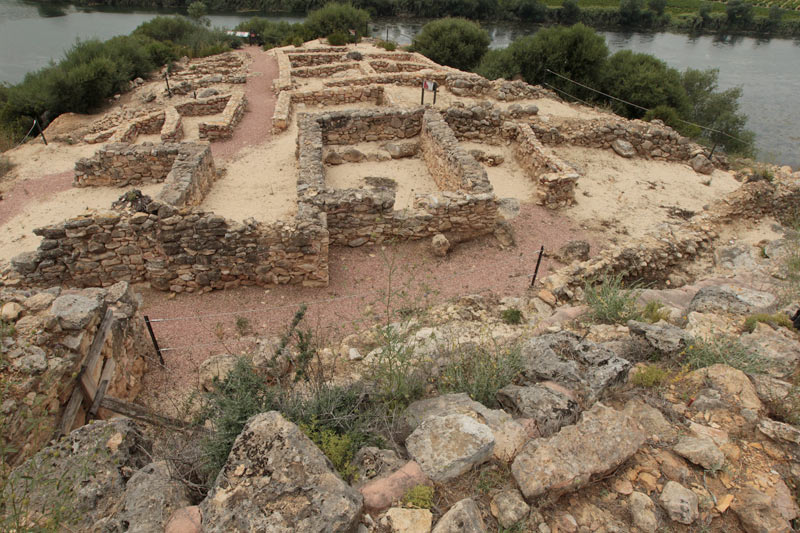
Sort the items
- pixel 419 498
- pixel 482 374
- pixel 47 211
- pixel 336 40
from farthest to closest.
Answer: pixel 336 40 → pixel 47 211 → pixel 482 374 → pixel 419 498

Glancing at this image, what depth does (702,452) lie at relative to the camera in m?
2.88

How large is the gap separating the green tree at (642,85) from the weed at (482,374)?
2128 centimetres

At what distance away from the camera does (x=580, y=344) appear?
158 inches

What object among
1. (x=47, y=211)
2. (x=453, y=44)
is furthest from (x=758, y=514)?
(x=453, y=44)

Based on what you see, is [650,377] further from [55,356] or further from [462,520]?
[55,356]

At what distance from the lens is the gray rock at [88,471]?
8.94 feet

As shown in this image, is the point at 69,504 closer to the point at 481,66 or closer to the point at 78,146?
the point at 78,146

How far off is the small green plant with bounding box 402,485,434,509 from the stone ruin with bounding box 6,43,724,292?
538 centimetres

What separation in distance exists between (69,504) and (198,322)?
4.84 meters

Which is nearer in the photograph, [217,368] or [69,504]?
[69,504]

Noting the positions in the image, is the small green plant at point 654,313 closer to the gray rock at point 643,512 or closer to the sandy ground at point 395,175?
the gray rock at point 643,512

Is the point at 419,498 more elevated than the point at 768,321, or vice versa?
the point at 419,498

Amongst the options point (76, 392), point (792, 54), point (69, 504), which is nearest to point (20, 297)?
point (76, 392)

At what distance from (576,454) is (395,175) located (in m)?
10.1
